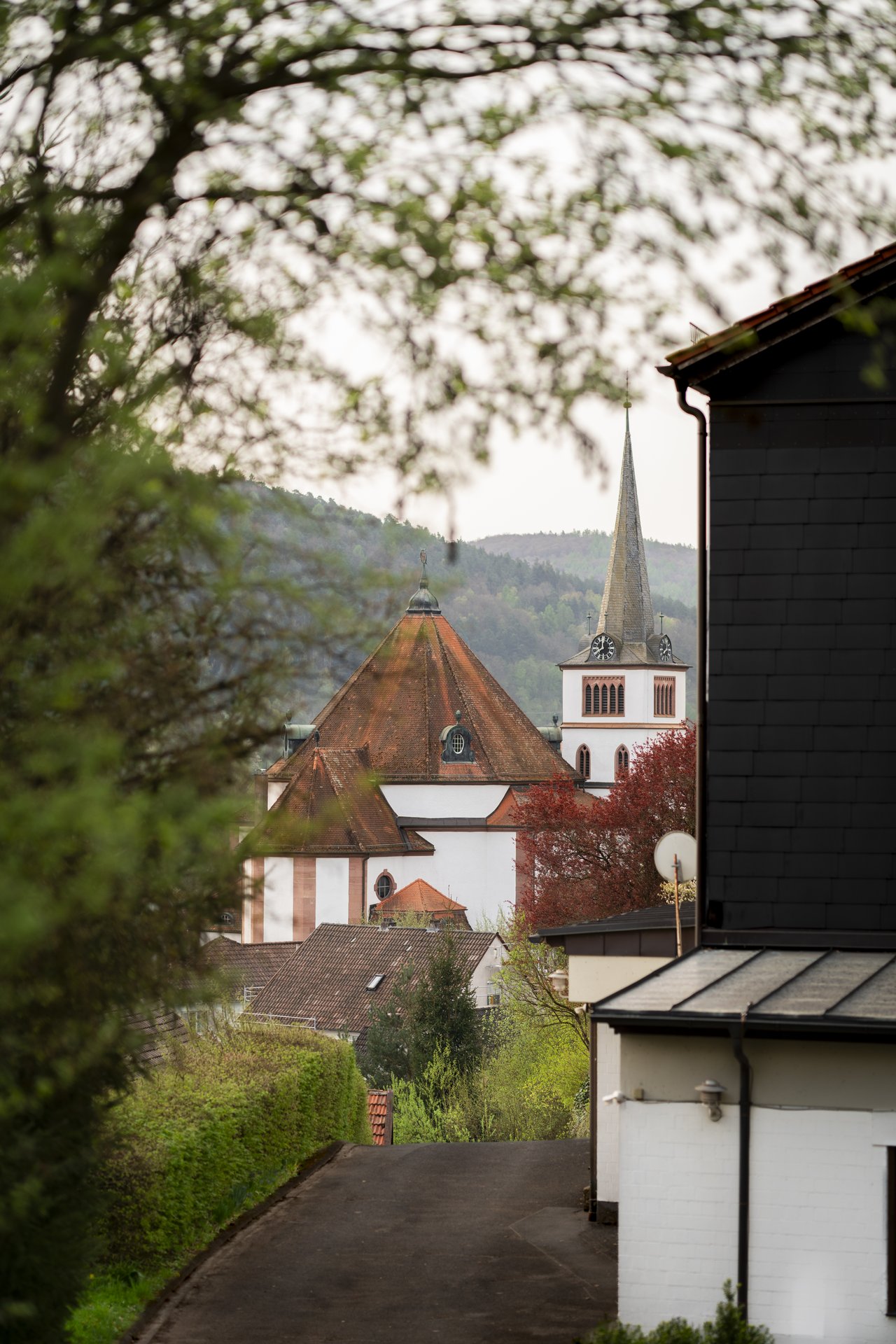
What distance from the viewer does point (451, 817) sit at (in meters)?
66.6

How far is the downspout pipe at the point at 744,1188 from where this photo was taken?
24.9ft

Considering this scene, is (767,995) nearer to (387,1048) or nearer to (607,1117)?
(607,1117)

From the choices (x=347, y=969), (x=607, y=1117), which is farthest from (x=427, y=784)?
(x=607, y=1117)

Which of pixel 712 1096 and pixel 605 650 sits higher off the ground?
pixel 605 650

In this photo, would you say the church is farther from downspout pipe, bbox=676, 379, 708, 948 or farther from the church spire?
downspout pipe, bbox=676, 379, 708, 948

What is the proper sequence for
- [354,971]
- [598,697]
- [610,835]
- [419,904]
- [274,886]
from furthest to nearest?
1. [598,697]
2. [419,904]
3. [354,971]
4. [610,835]
5. [274,886]

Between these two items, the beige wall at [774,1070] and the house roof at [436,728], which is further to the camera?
the house roof at [436,728]

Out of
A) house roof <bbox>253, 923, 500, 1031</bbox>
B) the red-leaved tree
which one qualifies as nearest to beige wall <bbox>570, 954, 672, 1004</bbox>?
the red-leaved tree

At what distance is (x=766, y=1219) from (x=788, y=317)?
15.4 feet

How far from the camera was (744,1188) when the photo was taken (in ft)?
24.9

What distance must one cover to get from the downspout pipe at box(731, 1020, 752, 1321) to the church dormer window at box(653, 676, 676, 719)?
81151 millimetres

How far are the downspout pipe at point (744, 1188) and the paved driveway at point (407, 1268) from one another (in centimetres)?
238

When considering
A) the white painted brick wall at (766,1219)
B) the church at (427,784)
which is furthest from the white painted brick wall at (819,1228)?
the church at (427,784)

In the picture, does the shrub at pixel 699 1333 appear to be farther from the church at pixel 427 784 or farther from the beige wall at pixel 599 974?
the church at pixel 427 784
